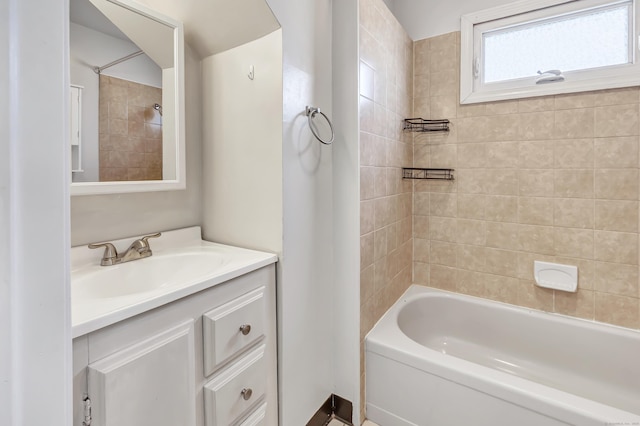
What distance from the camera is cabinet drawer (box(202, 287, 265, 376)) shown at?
0.96 m

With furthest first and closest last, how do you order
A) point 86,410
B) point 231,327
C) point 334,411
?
point 334,411 → point 231,327 → point 86,410

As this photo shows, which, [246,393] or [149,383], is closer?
[149,383]

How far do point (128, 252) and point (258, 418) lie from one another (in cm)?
80

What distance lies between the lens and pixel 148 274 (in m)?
1.17

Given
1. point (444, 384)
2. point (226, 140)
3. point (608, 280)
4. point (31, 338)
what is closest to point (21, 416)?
point (31, 338)

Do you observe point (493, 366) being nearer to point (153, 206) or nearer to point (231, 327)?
point (231, 327)

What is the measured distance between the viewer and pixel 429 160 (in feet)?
7.21

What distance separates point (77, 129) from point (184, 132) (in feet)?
1.26

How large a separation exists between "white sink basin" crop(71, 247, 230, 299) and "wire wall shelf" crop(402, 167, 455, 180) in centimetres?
139

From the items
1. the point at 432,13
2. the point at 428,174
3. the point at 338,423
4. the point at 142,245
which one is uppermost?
the point at 432,13

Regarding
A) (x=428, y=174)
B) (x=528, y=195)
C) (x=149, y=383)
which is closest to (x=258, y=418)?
(x=149, y=383)

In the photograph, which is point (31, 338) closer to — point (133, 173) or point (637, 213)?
point (133, 173)

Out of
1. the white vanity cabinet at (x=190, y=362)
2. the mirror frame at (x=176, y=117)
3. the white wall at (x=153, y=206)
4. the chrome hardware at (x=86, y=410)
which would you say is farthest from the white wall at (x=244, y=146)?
the chrome hardware at (x=86, y=410)

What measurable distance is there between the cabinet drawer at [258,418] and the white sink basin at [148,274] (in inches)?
21.7
